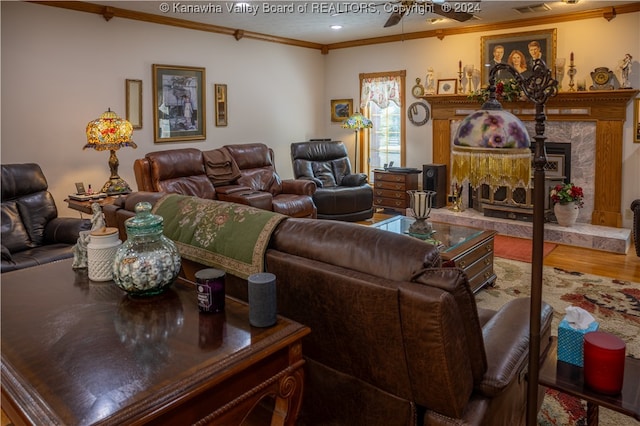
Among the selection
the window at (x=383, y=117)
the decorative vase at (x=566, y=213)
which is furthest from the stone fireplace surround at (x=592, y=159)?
the window at (x=383, y=117)

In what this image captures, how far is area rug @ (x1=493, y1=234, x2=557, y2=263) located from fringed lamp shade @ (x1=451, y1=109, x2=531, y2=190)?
3600mm

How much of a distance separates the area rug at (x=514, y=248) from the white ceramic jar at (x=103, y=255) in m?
4.15

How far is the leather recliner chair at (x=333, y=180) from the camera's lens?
6.28 meters

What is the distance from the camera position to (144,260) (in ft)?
5.24

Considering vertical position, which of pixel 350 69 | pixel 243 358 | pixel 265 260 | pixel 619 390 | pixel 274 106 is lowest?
pixel 619 390

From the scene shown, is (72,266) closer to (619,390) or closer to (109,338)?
(109,338)

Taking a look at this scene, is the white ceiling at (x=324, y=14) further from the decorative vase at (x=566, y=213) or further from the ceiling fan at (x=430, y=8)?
the decorative vase at (x=566, y=213)

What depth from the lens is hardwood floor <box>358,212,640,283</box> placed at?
4.46m

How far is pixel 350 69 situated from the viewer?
7.87 metres

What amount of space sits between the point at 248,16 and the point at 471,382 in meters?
5.32

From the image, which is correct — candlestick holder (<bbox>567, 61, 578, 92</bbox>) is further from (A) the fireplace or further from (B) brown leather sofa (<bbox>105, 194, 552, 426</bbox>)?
(B) brown leather sofa (<bbox>105, 194, 552, 426</bbox>)

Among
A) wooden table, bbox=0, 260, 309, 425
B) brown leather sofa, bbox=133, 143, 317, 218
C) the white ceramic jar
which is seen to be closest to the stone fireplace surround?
brown leather sofa, bbox=133, 143, 317, 218

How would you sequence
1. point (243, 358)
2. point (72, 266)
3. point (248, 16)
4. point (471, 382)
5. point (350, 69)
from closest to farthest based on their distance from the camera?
point (243, 358), point (471, 382), point (72, 266), point (248, 16), point (350, 69)

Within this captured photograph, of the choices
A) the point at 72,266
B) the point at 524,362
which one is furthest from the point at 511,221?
the point at 72,266
